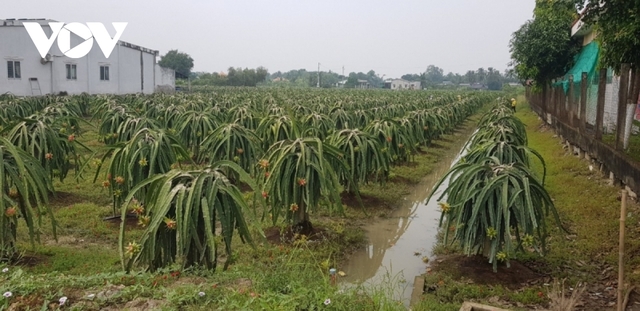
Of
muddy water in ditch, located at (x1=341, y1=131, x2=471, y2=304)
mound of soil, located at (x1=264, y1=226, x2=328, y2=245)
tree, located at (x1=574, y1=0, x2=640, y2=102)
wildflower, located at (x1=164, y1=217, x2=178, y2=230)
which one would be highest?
tree, located at (x1=574, y1=0, x2=640, y2=102)

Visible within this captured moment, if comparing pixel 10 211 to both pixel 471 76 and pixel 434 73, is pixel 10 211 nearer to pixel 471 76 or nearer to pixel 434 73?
pixel 471 76

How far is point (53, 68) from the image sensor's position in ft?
90.4

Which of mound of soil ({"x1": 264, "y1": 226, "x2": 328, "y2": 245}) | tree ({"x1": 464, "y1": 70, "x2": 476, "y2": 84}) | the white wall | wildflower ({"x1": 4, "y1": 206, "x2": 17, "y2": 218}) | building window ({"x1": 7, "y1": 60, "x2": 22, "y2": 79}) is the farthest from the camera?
tree ({"x1": 464, "y1": 70, "x2": 476, "y2": 84})

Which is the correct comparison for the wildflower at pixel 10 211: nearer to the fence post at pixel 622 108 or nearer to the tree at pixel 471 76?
the fence post at pixel 622 108

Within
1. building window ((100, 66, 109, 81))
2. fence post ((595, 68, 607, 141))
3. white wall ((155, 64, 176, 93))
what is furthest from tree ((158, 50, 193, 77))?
fence post ((595, 68, 607, 141))

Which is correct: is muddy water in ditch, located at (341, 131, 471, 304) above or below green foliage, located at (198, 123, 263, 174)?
below

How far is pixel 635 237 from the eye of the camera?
5.92m

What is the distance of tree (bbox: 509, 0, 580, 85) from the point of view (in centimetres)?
1892

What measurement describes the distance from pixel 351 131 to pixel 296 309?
16.7 feet

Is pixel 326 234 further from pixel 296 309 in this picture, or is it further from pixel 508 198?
pixel 296 309

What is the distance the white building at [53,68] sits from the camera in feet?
87.7

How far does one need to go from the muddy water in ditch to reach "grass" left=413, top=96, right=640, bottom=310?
316 mm

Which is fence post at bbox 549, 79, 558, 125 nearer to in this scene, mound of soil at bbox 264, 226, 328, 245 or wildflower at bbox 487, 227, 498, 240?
mound of soil at bbox 264, 226, 328, 245

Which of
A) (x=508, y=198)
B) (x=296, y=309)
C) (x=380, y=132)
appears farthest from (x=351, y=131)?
(x=296, y=309)
